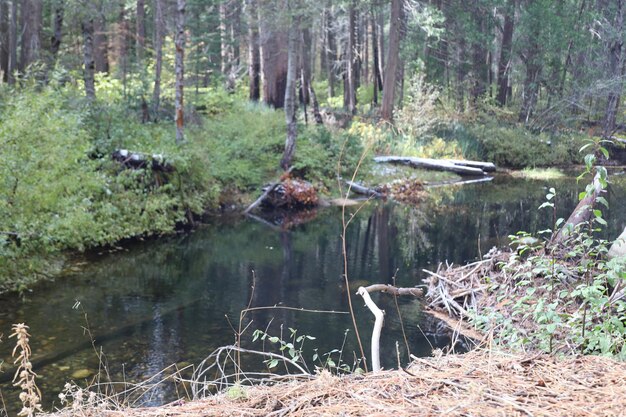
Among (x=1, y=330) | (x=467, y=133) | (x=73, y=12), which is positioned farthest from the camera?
(x=467, y=133)

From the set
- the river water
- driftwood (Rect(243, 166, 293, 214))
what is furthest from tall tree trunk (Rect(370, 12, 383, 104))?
the river water

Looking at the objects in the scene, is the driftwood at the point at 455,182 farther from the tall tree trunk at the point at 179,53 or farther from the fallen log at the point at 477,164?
the tall tree trunk at the point at 179,53

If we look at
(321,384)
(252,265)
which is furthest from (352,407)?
(252,265)

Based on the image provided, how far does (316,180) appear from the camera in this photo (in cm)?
1870

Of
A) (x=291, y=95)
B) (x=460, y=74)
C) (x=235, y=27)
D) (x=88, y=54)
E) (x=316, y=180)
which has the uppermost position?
(x=235, y=27)

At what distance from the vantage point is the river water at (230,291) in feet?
23.5

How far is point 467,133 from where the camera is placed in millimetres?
26797

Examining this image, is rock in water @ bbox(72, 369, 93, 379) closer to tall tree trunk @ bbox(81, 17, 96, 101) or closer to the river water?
the river water

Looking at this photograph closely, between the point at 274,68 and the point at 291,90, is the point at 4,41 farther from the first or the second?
the point at 291,90

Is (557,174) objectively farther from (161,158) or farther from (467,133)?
(161,158)

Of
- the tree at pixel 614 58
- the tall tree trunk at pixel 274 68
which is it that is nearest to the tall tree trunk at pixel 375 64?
the tree at pixel 614 58

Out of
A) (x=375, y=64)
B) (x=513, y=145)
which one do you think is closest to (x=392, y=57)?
(x=513, y=145)

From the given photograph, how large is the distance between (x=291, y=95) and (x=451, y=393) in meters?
15.6

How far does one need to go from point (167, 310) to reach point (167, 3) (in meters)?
18.7
